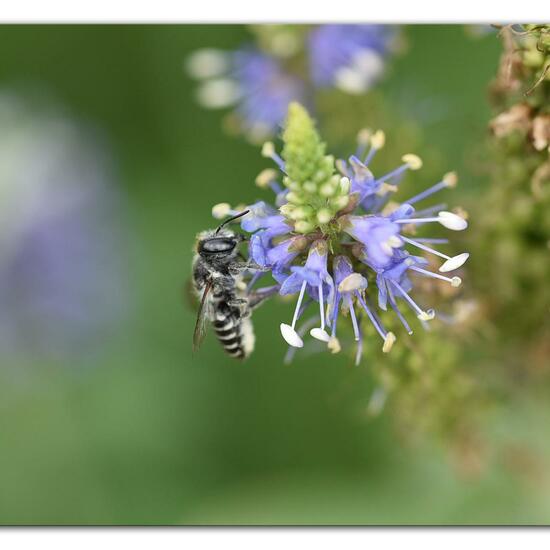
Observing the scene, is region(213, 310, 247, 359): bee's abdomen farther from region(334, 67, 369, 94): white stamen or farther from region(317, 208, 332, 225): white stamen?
region(334, 67, 369, 94): white stamen

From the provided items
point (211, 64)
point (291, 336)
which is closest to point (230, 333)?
point (291, 336)

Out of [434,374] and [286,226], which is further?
[434,374]

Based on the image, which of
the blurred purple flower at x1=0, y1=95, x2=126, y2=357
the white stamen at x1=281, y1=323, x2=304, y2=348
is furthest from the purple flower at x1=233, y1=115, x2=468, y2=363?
the blurred purple flower at x1=0, y1=95, x2=126, y2=357

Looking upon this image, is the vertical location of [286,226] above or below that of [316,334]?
above
